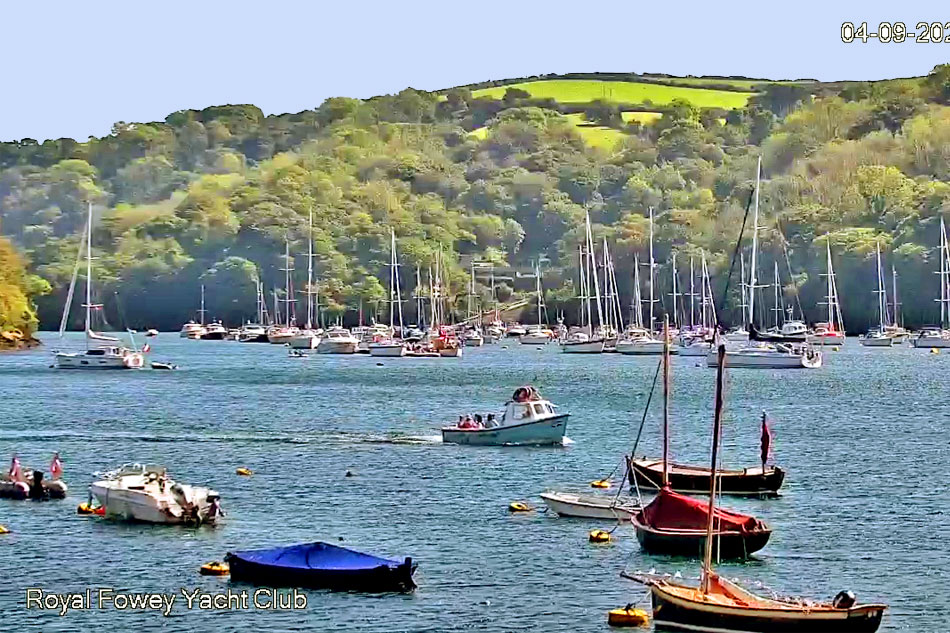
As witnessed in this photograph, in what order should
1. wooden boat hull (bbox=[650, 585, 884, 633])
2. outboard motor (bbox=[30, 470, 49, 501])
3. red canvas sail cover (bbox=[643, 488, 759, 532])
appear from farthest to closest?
outboard motor (bbox=[30, 470, 49, 501])
red canvas sail cover (bbox=[643, 488, 759, 532])
wooden boat hull (bbox=[650, 585, 884, 633])

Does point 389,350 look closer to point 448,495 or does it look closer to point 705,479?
point 448,495

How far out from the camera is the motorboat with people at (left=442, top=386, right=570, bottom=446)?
261 feet

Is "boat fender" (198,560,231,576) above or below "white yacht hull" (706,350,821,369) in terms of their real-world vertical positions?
below

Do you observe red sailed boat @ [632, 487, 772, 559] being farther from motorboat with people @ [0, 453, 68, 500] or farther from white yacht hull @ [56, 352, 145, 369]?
white yacht hull @ [56, 352, 145, 369]

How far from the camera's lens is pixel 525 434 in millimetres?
79812

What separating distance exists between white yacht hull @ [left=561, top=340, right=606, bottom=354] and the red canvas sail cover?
444 ft

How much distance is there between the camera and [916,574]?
50531 millimetres

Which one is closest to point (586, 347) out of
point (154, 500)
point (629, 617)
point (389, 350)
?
point (389, 350)

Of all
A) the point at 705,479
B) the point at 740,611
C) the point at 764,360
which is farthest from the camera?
the point at 764,360

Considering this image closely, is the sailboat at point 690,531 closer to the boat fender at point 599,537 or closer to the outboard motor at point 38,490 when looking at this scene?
the boat fender at point 599,537

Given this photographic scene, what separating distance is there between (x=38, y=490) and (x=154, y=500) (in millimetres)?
7821

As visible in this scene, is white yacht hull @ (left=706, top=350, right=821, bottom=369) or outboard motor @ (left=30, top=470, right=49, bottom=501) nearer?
outboard motor @ (left=30, top=470, right=49, bottom=501)

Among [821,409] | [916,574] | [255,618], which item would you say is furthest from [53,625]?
[821,409]

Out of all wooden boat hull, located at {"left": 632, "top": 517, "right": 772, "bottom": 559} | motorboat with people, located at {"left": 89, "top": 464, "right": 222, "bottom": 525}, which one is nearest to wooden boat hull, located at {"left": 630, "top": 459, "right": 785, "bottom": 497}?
wooden boat hull, located at {"left": 632, "top": 517, "right": 772, "bottom": 559}
